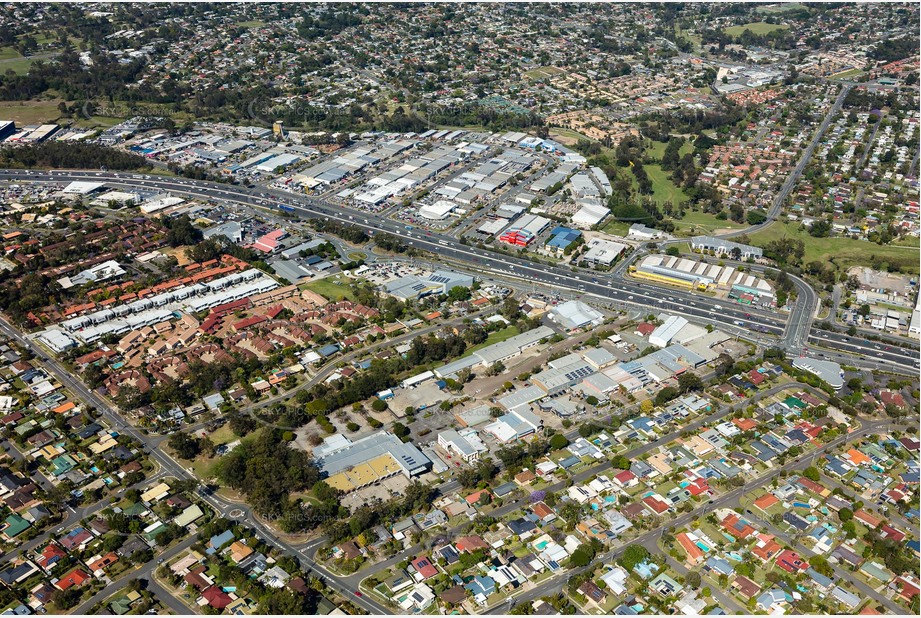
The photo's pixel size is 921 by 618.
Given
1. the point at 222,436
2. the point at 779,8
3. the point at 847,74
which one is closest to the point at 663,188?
the point at 222,436

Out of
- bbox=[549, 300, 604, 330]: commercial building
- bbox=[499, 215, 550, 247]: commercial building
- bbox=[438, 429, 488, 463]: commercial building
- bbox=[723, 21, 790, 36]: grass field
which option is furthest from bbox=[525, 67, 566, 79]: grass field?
bbox=[438, 429, 488, 463]: commercial building

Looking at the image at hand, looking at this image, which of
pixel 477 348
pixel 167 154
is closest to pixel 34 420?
pixel 477 348

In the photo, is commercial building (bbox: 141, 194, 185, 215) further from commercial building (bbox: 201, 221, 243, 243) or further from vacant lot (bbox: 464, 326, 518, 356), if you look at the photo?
vacant lot (bbox: 464, 326, 518, 356)

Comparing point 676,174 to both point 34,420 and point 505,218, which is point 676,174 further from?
point 34,420

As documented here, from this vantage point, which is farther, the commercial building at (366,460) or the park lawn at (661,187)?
the park lawn at (661,187)

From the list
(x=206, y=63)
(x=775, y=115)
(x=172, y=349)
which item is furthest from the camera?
(x=206, y=63)

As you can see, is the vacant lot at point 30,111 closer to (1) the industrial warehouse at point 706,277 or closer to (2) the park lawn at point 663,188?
(2) the park lawn at point 663,188

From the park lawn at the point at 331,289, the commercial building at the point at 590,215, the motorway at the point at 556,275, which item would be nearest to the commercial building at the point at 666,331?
the motorway at the point at 556,275
